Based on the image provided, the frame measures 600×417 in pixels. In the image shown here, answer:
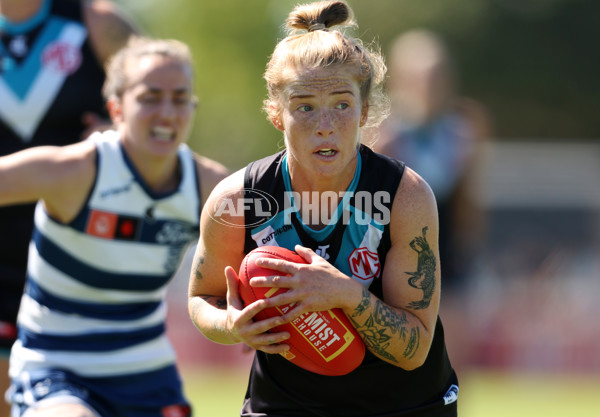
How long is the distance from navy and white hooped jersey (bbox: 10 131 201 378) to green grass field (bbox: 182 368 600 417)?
147 inches

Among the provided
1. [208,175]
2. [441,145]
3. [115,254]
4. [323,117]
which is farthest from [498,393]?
[323,117]

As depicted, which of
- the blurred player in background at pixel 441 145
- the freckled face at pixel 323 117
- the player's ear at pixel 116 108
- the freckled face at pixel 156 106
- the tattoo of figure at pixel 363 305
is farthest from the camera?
the blurred player in background at pixel 441 145

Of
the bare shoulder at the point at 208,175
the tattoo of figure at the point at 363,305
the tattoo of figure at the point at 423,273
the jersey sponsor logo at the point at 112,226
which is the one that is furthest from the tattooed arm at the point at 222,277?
the bare shoulder at the point at 208,175

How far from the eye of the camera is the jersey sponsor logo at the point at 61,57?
5.69 meters

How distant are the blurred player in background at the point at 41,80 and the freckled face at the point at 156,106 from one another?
2.09 ft

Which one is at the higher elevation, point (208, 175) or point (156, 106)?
point (156, 106)

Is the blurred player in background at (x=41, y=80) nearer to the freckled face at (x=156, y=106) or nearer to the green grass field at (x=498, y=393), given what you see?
the freckled face at (x=156, y=106)

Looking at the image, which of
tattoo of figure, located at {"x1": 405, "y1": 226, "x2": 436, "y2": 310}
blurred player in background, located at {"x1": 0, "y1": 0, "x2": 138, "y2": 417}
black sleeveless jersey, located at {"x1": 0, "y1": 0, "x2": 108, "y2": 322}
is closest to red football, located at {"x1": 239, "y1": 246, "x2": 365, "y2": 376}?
tattoo of figure, located at {"x1": 405, "y1": 226, "x2": 436, "y2": 310}

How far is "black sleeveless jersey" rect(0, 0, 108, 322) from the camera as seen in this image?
5.65 meters

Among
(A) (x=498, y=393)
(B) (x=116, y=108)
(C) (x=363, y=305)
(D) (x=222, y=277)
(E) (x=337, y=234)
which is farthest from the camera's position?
(A) (x=498, y=393)

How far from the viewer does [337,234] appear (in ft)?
12.3

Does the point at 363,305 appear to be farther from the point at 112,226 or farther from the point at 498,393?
the point at 498,393

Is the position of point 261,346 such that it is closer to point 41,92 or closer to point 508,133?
point 41,92

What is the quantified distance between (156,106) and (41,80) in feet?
3.36
